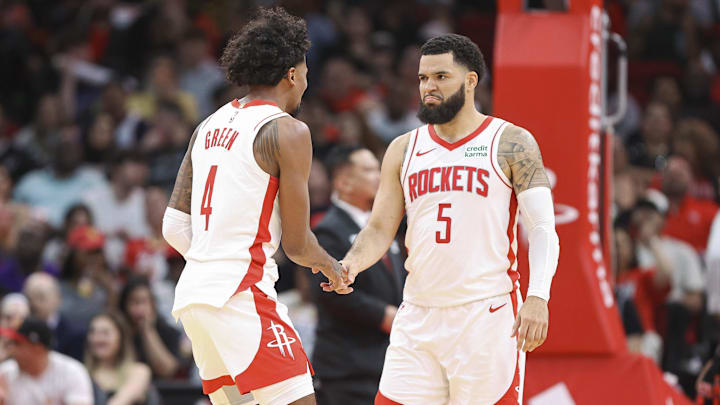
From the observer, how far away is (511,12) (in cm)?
726

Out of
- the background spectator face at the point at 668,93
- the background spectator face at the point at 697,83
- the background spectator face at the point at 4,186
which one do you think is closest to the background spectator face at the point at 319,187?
the background spectator face at the point at 4,186

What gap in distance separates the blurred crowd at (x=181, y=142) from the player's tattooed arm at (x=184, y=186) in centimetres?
358

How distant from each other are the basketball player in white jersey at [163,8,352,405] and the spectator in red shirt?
19.5ft

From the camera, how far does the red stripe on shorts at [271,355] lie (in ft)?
16.0

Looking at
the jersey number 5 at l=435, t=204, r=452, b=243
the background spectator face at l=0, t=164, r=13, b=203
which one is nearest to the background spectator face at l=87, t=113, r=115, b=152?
the background spectator face at l=0, t=164, r=13, b=203

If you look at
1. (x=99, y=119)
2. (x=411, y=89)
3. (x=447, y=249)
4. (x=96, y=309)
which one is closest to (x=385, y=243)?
(x=447, y=249)

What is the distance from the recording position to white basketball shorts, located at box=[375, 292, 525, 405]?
5285mm

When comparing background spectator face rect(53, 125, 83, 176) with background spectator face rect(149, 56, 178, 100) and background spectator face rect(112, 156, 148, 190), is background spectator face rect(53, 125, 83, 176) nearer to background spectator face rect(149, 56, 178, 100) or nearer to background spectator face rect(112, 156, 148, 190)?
background spectator face rect(112, 156, 148, 190)

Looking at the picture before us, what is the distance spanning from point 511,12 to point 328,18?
749 centimetres

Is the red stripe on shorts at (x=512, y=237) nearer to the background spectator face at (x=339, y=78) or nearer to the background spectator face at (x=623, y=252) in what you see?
the background spectator face at (x=623, y=252)

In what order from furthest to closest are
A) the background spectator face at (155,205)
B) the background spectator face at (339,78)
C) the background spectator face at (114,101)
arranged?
the background spectator face at (114,101), the background spectator face at (339,78), the background spectator face at (155,205)

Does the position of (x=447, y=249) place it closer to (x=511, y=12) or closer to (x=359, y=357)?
(x=359, y=357)

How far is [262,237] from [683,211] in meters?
6.42

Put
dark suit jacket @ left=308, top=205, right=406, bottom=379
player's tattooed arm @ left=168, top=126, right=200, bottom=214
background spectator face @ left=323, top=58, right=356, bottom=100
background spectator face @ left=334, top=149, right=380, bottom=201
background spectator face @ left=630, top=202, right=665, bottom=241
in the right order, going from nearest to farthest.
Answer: player's tattooed arm @ left=168, top=126, right=200, bottom=214 < dark suit jacket @ left=308, top=205, right=406, bottom=379 < background spectator face @ left=334, top=149, right=380, bottom=201 < background spectator face @ left=630, top=202, right=665, bottom=241 < background spectator face @ left=323, top=58, right=356, bottom=100
